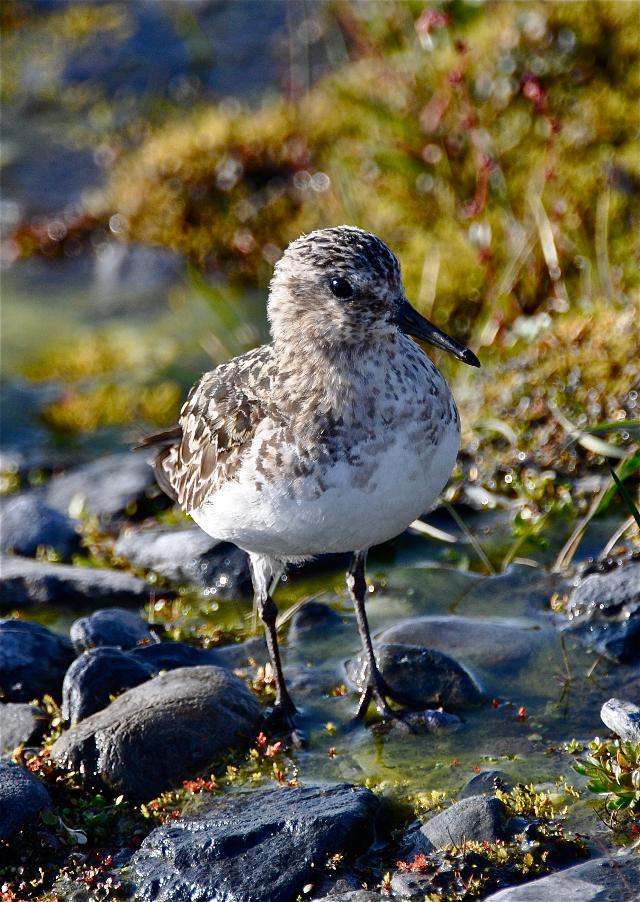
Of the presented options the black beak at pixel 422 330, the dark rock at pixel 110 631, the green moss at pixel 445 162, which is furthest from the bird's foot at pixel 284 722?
the green moss at pixel 445 162

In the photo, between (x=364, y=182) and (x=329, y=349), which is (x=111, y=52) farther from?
(x=329, y=349)

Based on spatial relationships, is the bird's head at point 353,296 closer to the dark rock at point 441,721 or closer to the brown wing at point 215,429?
the brown wing at point 215,429

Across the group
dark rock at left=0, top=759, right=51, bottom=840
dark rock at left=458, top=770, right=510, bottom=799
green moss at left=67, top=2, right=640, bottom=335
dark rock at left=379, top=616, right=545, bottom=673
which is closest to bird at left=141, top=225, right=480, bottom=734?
dark rock at left=379, top=616, right=545, bottom=673

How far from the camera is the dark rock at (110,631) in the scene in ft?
22.8

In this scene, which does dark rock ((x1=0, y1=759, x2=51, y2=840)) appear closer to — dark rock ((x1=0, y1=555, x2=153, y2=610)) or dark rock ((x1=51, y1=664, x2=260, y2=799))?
dark rock ((x1=51, y1=664, x2=260, y2=799))

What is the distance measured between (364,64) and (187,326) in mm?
3789

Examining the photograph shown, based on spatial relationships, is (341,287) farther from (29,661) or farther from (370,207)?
(370,207)

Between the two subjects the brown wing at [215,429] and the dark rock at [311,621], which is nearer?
the brown wing at [215,429]

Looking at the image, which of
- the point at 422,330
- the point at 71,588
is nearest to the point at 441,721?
the point at 422,330

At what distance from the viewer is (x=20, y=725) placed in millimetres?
6352

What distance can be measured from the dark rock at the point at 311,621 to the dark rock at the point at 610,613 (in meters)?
1.42

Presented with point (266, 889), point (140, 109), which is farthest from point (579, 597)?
point (140, 109)

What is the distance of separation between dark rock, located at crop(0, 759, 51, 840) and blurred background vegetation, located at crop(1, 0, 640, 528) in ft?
11.0

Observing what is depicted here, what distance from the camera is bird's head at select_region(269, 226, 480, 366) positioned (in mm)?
5730
